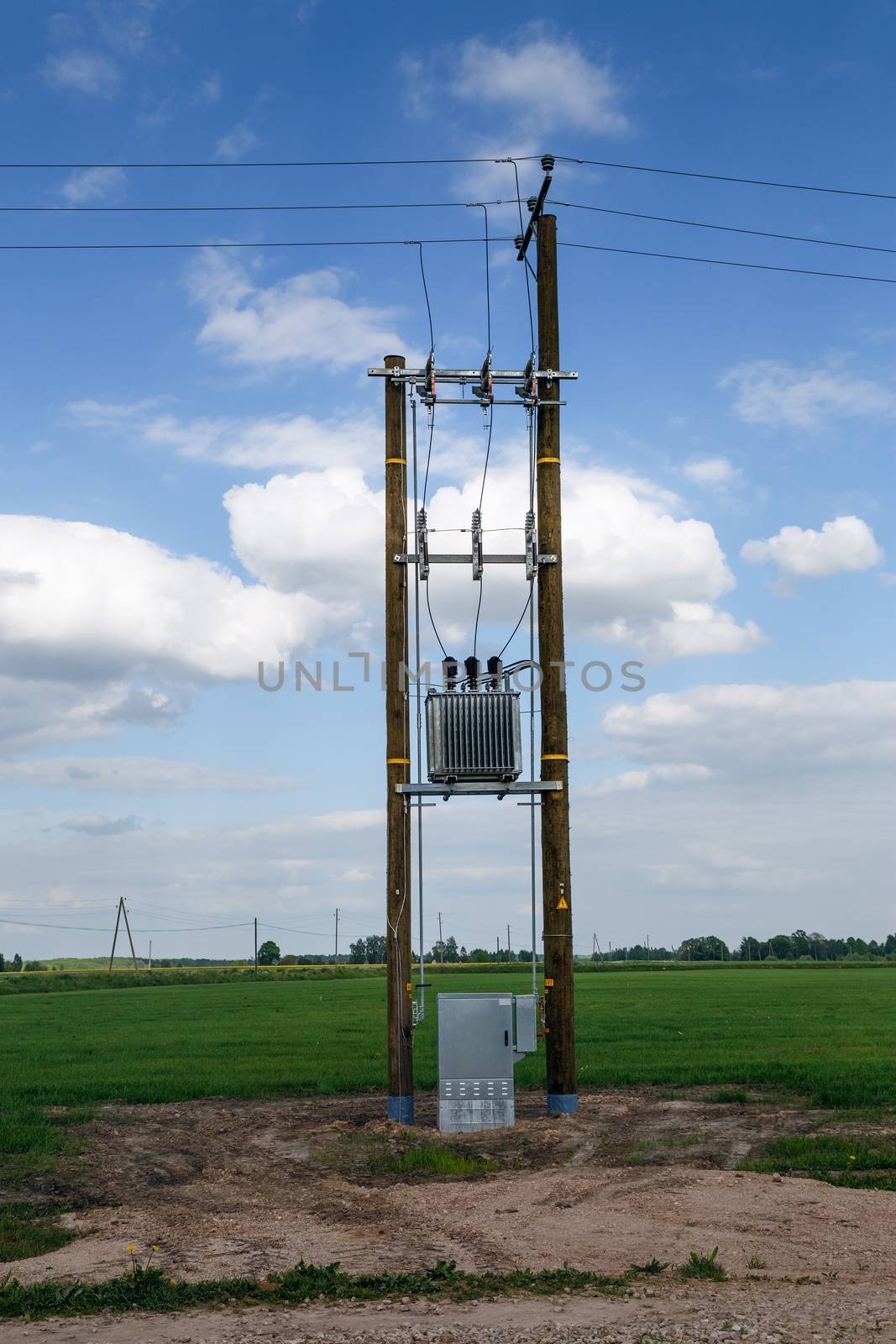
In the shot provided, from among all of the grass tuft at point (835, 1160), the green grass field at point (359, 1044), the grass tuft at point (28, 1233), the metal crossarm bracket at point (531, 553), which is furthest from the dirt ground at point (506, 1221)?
the metal crossarm bracket at point (531, 553)

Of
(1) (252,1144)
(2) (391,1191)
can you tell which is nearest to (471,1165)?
(2) (391,1191)

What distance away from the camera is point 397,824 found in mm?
15914

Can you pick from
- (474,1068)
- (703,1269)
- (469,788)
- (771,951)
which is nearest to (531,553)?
(469,788)

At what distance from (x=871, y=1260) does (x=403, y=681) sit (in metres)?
8.78

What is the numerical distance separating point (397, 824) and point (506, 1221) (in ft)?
19.7

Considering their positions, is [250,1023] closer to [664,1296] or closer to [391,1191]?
Result: [391,1191]

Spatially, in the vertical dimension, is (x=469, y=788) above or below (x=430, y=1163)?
above

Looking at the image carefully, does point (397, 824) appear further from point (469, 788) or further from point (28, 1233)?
point (28, 1233)

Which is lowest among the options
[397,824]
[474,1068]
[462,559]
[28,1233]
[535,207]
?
[28,1233]

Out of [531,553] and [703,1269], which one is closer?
[703,1269]

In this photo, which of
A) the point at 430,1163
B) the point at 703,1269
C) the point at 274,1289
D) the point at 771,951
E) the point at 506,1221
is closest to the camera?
the point at 274,1289

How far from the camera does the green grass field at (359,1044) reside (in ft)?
64.3

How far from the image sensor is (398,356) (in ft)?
55.0

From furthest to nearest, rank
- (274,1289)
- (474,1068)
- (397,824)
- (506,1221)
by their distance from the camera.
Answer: (397,824), (474,1068), (506,1221), (274,1289)
